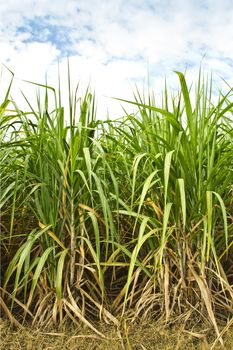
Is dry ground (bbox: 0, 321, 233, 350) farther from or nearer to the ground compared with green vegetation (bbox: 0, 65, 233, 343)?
nearer to the ground

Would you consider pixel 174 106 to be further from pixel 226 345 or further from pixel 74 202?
pixel 226 345

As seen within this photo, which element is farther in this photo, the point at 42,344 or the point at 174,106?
the point at 174,106

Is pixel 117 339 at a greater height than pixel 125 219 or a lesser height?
lesser

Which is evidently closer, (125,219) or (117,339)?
(117,339)

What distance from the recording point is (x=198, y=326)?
2127mm

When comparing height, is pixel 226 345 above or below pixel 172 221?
below

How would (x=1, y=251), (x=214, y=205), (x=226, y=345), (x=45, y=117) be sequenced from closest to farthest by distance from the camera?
(x=226, y=345) < (x=214, y=205) < (x=45, y=117) < (x=1, y=251)

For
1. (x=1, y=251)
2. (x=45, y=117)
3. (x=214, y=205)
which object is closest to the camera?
(x=214, y=205)

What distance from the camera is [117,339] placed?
6.63 ft

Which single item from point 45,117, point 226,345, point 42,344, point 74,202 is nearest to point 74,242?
point 74,202

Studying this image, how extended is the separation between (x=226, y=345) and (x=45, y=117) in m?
1.35

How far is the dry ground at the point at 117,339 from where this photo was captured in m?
2.00

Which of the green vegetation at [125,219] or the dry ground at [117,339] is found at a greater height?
the green vegetation at [125,219]

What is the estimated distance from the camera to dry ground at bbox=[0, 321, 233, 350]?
2.00 metres
